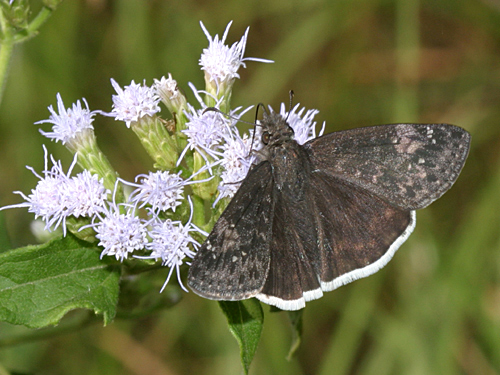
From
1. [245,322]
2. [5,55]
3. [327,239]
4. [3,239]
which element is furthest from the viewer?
[5,55]

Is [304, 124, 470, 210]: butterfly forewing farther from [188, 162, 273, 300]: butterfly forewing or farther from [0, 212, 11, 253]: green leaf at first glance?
[0, 212, 11, 253]: green leaf

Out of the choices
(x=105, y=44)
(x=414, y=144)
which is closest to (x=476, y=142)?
(x=414, y=144)

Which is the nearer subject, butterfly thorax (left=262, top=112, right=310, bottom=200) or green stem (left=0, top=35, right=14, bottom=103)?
butterfly thorax (left=262, top=112, right=310, bottom=200)

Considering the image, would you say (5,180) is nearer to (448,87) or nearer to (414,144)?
(414,144)

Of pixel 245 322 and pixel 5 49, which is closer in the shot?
pixel 245 322

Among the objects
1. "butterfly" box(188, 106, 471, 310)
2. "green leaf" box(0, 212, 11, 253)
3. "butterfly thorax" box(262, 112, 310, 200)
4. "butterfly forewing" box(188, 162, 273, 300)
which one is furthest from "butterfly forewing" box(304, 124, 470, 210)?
"green leaf" box(0, 212, 11, 253)

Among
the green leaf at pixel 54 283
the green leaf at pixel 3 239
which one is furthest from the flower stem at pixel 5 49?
the green leaf at pixel 54 283

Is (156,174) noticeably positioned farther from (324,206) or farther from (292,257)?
(324,206)

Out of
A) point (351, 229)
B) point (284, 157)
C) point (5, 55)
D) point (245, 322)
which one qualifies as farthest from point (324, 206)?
point (5, 55)
